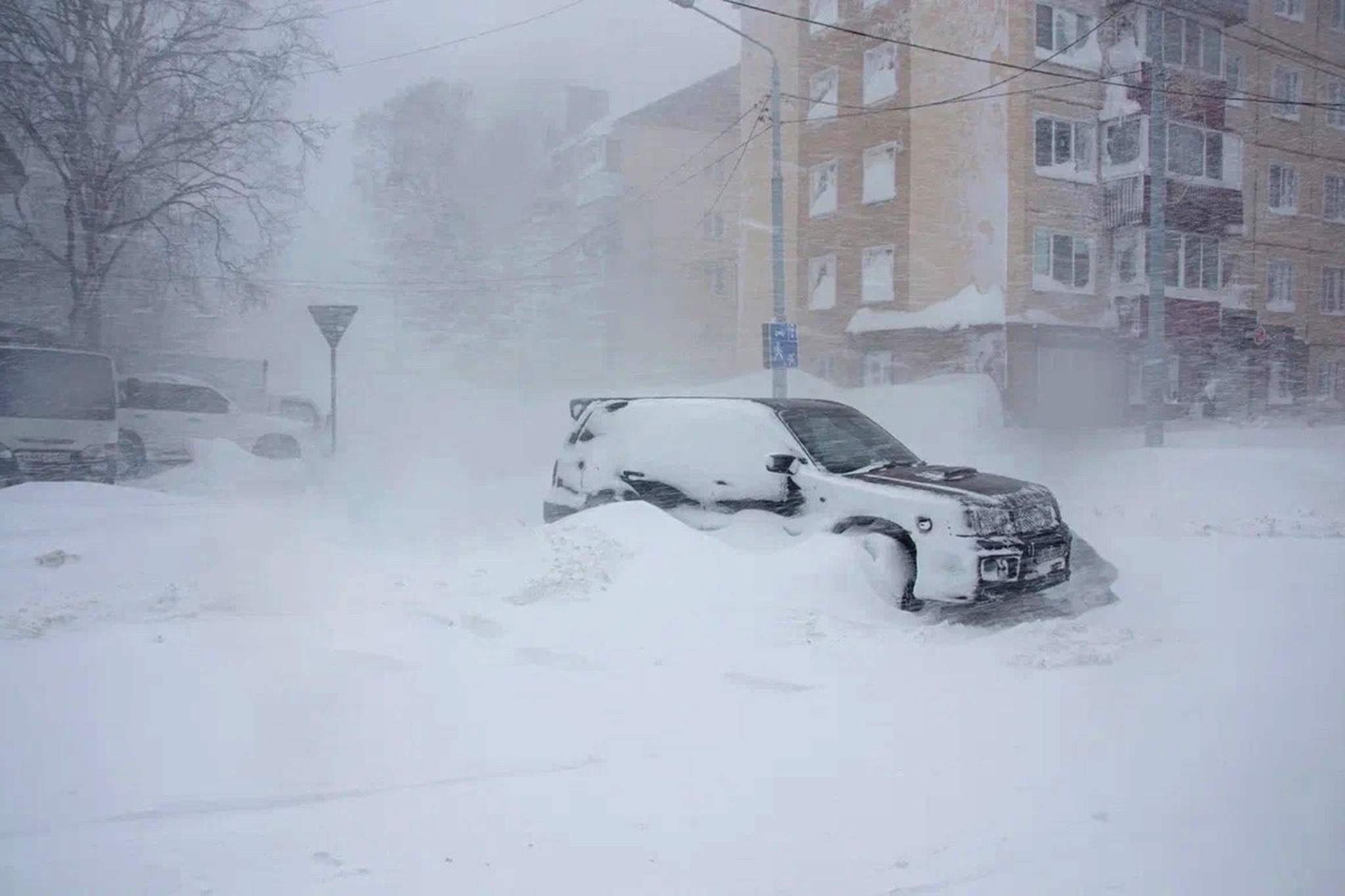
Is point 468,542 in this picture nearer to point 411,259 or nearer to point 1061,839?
point 1061,839

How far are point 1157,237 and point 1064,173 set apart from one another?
3993mm

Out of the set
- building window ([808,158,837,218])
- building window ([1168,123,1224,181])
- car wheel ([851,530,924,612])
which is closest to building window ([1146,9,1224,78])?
building window ([1168,123,1224,181])

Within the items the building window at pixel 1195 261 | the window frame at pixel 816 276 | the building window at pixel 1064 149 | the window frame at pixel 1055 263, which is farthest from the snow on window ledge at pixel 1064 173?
the window frame at pixel 816 276

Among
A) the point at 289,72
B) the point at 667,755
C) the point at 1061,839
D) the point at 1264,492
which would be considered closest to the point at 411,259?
the point at 289,72

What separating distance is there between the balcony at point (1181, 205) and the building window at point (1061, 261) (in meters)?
0.66

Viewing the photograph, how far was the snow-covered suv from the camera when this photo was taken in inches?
220

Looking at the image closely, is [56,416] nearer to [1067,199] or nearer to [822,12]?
[1067,199]

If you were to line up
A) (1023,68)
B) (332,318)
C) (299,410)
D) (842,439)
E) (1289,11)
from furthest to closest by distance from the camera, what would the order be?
(1023,68) < (299,410) < (332,318) < (1289,11) < (842,439)

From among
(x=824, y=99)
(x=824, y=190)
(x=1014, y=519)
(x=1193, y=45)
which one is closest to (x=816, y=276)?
(x=824, y=190)

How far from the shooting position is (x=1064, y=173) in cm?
1634

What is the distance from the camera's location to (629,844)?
114 inches

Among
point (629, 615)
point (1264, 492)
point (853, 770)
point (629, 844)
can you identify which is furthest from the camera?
point (1264, 492)

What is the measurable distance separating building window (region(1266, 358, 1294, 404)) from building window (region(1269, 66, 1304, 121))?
10.8ft

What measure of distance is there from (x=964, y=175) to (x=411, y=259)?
985 cm
